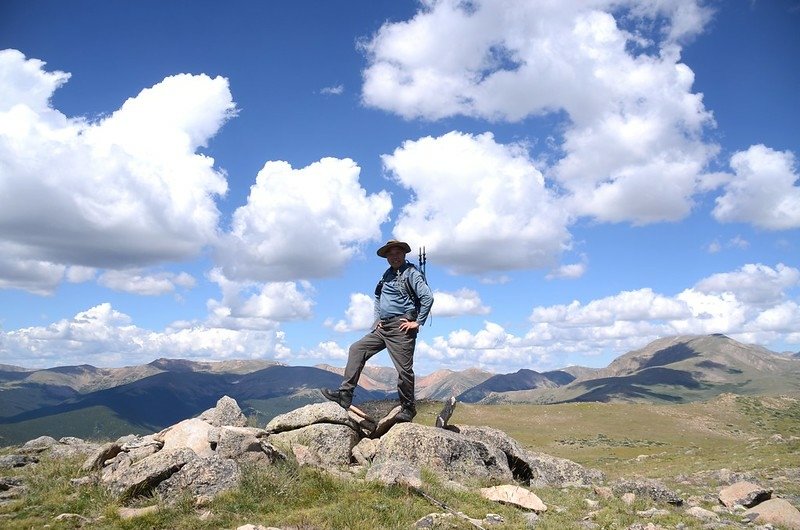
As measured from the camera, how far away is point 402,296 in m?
13.8

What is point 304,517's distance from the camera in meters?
8.68

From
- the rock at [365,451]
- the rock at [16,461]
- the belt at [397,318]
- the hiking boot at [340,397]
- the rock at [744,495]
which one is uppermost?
the belt at [397,318]

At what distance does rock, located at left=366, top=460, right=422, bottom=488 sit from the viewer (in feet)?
33.5

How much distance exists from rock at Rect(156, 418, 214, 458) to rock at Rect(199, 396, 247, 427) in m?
1.17

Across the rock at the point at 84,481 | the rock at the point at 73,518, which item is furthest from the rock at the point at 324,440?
the rock at the point at 73,518

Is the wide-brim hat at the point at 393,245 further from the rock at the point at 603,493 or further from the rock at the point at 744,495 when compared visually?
the rock at the point at 744,495

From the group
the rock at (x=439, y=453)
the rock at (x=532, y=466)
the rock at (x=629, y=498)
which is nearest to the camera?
the rock at (x=439, y=453)

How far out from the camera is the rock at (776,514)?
14164 millimetres

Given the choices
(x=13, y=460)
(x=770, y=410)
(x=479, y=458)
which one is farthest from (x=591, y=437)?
(x=13, y=460)

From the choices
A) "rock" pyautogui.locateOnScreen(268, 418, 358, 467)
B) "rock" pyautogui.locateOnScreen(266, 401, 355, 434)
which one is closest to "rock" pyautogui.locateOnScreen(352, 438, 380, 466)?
"rock" pyautogui.locateOnScreen(268, 418, 358, 467)

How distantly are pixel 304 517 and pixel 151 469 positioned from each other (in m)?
3.46

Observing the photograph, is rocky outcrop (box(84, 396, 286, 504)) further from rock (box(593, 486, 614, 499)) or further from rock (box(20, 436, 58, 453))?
rock (box(593, 486, 614, 499))

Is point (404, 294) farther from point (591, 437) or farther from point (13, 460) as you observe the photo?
point (591, 437)

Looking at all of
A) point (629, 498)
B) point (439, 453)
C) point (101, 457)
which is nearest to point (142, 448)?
point (101, 457)
